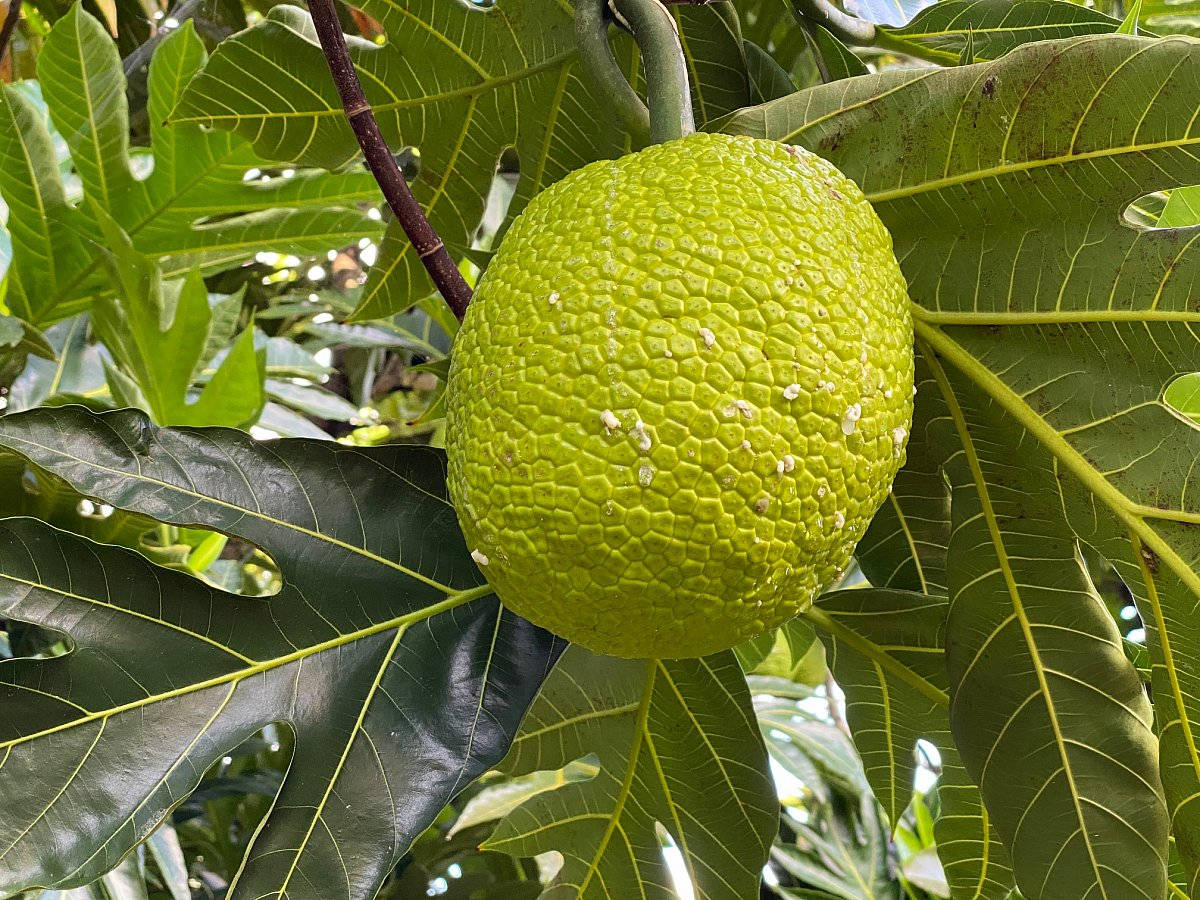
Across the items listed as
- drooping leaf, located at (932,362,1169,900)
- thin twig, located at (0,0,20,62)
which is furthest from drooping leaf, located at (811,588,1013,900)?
thin twig, located at (0,0,20,62)

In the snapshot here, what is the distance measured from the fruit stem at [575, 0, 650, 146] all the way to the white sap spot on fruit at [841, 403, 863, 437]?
10.9 inches

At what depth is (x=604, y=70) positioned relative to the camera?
0.75 m

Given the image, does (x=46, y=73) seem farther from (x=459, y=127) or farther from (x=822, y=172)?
(x=822, y=172)

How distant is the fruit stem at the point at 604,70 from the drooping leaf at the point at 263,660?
297 millimetres

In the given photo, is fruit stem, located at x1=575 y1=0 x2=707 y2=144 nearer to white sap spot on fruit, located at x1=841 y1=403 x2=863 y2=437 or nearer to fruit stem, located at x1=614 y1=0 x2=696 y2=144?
fruit stem, located at x1=614 y1=0 x2=696 y2=144

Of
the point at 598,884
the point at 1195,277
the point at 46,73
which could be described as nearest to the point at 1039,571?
the point at 1195,277

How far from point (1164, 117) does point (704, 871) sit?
2.32 feet

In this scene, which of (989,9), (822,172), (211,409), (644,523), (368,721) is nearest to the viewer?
(644,523)

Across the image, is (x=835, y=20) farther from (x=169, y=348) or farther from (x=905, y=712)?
(x=169, y=348)

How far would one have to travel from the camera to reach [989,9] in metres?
0.92

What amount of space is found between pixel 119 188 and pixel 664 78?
0.96 metres

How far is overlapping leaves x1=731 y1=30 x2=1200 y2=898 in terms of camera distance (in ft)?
2.19

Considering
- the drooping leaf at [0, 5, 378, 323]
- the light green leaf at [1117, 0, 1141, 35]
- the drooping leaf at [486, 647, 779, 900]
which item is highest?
the light green leaf at [1117, 0, 1141, 35]

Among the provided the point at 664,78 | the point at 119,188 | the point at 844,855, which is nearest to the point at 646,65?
the point at 664,78
